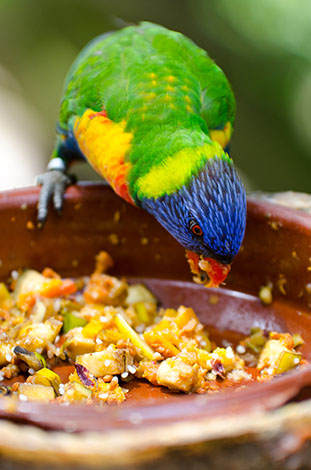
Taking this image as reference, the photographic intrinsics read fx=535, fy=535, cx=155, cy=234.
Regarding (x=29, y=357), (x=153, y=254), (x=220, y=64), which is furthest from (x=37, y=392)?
(x=220, y=64)

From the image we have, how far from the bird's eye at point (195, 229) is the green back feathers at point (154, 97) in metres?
0.12

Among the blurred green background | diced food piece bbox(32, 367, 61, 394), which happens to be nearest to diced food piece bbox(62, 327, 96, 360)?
diced food piece bbox(32, 367, 61, 394)

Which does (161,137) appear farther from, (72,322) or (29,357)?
(29,357)

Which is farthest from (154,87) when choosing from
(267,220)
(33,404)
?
(33,404)

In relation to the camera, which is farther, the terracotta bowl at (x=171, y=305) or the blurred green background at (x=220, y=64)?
the blurred green background at (x=220, y=64)

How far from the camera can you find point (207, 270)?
167 centimetres

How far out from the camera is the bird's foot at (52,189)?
1.87 m

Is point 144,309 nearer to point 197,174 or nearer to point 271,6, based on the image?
point 197,174

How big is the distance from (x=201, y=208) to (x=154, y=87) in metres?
0.54

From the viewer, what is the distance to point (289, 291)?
1762 mm

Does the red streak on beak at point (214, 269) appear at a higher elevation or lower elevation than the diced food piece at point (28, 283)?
higher

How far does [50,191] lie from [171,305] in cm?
60

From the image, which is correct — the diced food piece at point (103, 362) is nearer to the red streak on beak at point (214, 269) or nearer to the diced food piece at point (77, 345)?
the diced food piece at point (77, 345)

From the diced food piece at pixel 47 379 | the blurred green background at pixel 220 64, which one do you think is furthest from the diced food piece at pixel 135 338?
the blurred green background at pixel 220 64
